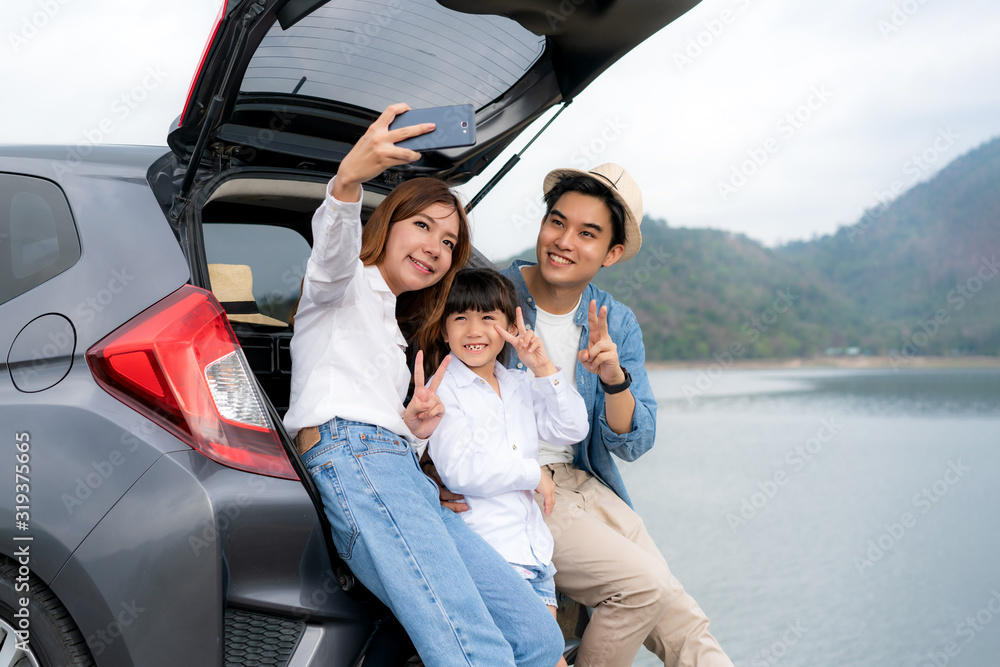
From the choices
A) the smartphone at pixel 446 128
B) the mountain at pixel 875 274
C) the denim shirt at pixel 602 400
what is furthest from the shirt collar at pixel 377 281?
the mountain at pixel 875 274

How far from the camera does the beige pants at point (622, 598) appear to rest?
1.81 meters

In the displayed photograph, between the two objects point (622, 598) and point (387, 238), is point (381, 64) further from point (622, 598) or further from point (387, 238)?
point (622, 598)

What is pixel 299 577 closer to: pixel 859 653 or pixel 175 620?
pixel 175 620

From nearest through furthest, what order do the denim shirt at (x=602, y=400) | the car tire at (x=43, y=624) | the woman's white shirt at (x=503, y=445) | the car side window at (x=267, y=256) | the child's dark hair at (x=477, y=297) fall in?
the car tire at (x=43, y=624)
the woman's white shirt at (x=503, y=445)
the child's dark hair at (x=477, y=297)
the denim shirt at (x=602, y=400)
the car side window at (x=267, y=256)

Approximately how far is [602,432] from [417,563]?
0.93m

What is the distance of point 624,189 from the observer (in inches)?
89.1

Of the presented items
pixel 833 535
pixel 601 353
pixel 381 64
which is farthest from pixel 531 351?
pixel 833 535

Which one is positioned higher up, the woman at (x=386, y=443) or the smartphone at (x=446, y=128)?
the smartphone at (x=446, y=128)

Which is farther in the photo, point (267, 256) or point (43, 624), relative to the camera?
point (267, 256)

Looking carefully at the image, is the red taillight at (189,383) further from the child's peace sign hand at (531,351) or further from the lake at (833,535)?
the lake at (833,535)

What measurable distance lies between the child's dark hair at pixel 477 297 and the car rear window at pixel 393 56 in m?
0.52

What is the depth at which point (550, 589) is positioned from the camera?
1745 mm

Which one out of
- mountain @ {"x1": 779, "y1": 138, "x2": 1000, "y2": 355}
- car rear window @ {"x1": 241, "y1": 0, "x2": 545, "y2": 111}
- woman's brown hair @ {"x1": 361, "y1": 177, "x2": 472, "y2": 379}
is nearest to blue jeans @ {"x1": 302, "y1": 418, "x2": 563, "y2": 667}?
woman's brown hair @ {"x1": 361, "y1": 177, "x2": 472, "y2": 379}

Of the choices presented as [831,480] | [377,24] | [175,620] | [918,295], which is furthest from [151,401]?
[918,295]
